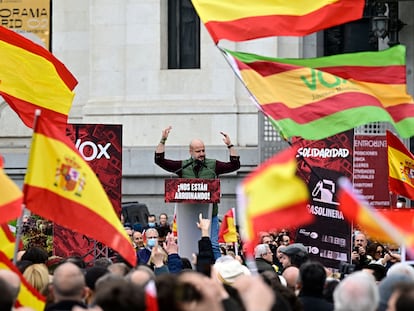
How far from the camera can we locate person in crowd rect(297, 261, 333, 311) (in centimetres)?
1155

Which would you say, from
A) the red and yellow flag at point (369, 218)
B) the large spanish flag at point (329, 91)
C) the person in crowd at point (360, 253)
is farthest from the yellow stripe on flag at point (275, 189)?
the person in crowd at point (360, 253)

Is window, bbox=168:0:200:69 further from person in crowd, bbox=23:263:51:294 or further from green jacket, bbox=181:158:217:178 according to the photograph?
person in crowd, bbox=23:263:51:294

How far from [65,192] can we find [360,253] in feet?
23.9

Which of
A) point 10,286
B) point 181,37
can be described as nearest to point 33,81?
point 10,286

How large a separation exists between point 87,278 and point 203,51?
19.4 m

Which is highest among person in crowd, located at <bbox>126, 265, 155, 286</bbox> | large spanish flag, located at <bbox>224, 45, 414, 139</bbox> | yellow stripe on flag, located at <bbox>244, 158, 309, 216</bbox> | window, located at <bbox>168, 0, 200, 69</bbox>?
window, located at <bbox>168, 0, 200, 69</bbox>

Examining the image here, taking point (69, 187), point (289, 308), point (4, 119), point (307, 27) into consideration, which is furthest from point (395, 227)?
point (4, 119)

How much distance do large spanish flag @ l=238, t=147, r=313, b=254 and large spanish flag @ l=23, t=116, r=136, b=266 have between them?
2698 millimetres

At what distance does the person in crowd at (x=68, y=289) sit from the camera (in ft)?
34.4

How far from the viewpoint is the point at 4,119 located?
33125mm

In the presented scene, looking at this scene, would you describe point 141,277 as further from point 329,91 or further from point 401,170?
point 401,170

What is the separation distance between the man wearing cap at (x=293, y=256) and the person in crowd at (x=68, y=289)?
5.30 metres

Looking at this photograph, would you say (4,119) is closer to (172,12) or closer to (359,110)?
(172,12)

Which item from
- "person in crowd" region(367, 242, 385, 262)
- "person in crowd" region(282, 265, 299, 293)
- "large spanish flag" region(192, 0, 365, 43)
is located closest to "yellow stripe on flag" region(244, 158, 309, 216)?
"person in crowd" region(282, 265, 299, 293)
